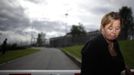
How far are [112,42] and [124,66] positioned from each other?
6.0 inches

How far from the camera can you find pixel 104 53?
1.33 m

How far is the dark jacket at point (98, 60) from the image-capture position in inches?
49.6

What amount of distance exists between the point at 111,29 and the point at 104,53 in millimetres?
128

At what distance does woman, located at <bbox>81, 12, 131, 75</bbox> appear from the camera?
1267mm

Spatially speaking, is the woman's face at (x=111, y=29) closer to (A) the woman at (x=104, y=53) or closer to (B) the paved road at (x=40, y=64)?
(A) the woman at (x=104, y=53)

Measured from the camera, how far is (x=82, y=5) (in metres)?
4.41

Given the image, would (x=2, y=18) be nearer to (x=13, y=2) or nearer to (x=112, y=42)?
(x=13, y=2)

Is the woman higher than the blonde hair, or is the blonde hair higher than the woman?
the blonde hair

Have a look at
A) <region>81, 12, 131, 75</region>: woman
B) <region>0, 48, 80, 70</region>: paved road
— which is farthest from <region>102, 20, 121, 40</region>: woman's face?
<region>0, 48, 80, 70</region>: paved road

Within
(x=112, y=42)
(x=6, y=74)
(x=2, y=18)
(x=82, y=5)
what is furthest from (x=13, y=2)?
(x=112, y=42)

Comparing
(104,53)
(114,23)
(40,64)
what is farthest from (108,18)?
(40,64)

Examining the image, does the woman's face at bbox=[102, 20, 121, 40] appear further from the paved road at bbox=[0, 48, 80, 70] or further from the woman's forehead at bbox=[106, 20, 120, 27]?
the paved road at bbox=[0, 48, 80, 70]

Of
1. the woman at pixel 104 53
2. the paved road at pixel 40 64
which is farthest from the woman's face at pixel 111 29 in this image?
the paved road at pixel 40 64

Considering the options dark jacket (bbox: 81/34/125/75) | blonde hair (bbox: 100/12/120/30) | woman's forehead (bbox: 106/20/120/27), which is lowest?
dark jacket (bbox: 81/34/125/75)
